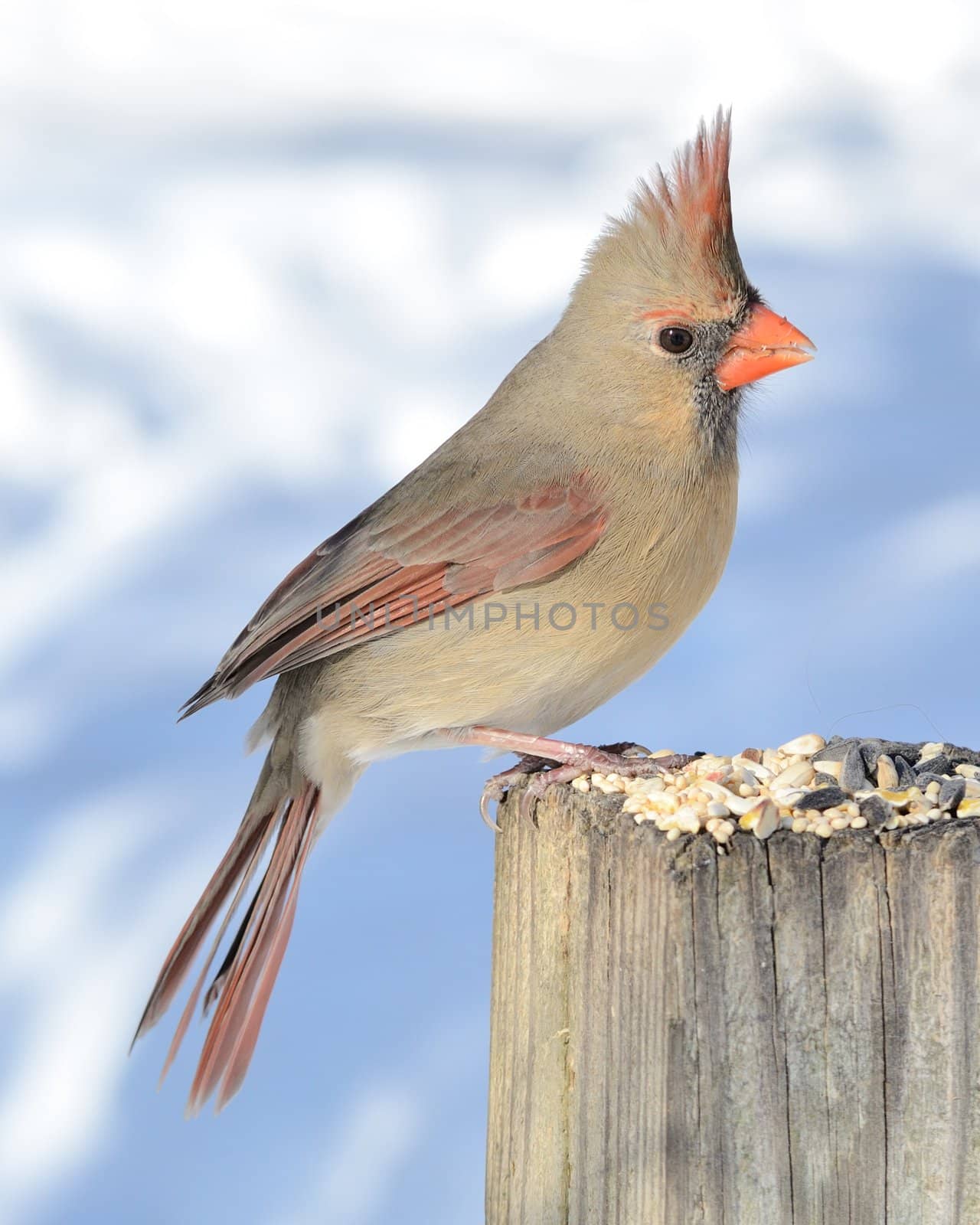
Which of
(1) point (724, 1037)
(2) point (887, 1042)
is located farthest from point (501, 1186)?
(2) point (887, 1042)

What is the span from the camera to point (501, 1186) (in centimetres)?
214

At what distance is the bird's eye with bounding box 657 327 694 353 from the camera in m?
2.97

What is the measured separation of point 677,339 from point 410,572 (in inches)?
30.8

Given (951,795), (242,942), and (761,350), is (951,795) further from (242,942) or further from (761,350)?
(242,942)

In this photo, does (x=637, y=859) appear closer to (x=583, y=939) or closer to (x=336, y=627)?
(x=583, y=939)

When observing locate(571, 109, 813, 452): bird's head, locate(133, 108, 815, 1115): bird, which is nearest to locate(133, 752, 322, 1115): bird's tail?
locate(133, 108, 815, 1115): bird

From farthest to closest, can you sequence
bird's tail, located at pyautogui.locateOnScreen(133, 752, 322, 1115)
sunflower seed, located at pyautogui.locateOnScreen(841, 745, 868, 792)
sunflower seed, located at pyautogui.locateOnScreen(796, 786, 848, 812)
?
bird's tail, located at pyautogui.locateOnScreen(133, 752, 322, 1115), sunflower seed, located at pyautogui.locateOnScreen(841, 745, 868, 792), sunflower seed, located at pyautogui.locateOnScreen(796, 786, 848, 812)

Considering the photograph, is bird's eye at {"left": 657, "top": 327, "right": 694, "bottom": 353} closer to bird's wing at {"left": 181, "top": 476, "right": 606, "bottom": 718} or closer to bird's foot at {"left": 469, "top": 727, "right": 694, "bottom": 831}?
bird's wing at {"left": 181, "top": 476, "right": 606, "bottom": 718}

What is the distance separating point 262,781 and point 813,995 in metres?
1.74

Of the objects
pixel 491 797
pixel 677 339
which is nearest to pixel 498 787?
pixel 491 797

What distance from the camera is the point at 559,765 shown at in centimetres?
262

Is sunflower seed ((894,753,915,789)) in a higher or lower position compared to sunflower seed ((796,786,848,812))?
higher

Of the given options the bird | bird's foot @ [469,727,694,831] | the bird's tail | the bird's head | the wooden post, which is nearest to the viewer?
the wooden post

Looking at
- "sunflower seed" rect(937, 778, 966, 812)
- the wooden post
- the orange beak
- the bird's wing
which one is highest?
the orange beak
